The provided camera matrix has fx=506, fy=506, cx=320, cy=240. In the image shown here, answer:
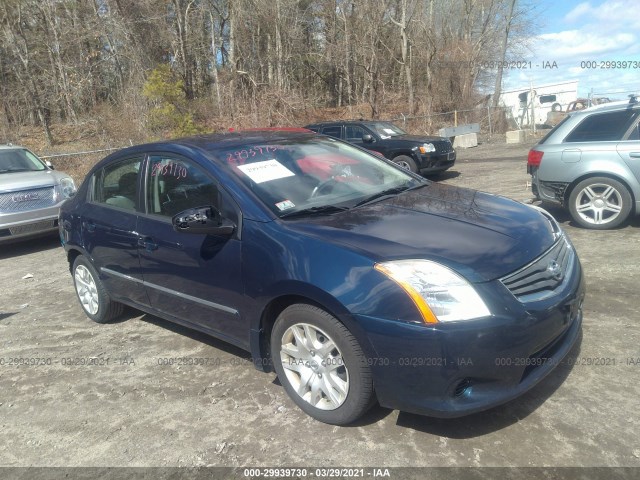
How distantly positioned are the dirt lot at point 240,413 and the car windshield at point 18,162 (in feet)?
16.7

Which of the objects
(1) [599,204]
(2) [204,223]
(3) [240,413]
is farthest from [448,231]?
(1) [599,204]

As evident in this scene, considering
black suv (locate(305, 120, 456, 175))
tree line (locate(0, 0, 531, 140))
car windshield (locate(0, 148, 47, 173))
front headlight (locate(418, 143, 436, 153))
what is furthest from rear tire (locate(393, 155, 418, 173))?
tree line (locate(0, 0, 531, 140))

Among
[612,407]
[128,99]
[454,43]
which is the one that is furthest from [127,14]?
[612,407]

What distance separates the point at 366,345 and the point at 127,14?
27.9m

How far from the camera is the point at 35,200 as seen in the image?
8.04 meters

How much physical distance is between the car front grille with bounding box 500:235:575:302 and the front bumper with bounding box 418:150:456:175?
9.72 m

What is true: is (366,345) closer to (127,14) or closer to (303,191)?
(303,191)

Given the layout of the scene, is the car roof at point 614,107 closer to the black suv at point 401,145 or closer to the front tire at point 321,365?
the front tire at point 321,365

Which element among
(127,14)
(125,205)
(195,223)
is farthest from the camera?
(127,14)

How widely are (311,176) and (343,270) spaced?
46.2 inches

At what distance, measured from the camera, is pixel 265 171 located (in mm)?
3498

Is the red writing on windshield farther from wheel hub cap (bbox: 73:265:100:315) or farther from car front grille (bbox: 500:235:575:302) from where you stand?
car front grille (bbox: 500:235:575:302)

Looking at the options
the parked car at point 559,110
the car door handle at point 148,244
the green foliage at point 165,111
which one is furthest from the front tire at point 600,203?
the parked car at point 559,110

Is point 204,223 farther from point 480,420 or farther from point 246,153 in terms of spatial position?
point 480,420
